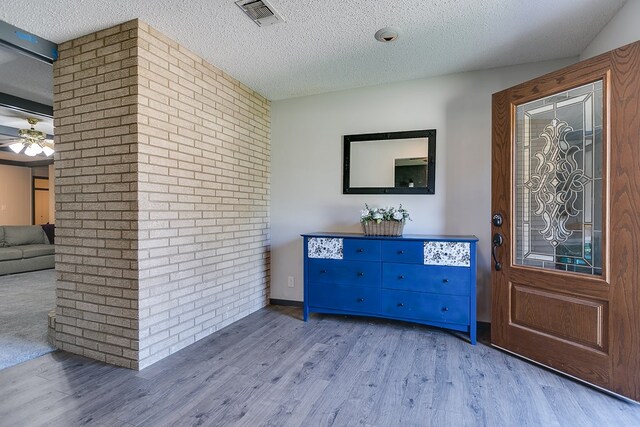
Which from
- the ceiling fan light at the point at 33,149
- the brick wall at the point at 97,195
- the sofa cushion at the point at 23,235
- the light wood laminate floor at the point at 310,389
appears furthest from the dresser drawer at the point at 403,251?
the sofa cushion at the point at 23,235

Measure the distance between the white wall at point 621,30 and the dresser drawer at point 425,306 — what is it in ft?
7.08

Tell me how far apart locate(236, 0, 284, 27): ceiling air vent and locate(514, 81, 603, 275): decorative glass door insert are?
2.01m

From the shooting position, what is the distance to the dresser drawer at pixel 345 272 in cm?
317

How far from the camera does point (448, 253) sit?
2895mm

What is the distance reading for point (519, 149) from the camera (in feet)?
8.54

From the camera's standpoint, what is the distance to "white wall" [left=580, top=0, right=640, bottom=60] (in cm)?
207

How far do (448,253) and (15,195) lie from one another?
11.1 metres

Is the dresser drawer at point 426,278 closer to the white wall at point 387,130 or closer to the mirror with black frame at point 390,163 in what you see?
the white wall at point 387,130

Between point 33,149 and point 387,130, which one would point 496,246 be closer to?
point 387,130

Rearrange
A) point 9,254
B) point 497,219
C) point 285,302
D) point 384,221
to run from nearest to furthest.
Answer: point 497,219 < point 384,221 < point 285,302 < point 9,254

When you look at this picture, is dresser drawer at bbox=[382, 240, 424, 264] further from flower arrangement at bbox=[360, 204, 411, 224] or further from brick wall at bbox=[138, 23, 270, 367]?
brick wall at bbox=[138, 23, 270, 367]

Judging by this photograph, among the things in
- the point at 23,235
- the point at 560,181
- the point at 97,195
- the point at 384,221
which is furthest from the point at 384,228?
the point at 23,235

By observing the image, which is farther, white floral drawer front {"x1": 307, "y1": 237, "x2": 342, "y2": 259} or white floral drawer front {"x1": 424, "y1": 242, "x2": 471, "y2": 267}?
white floral drawer front {"x1": 307, "y1": 237, "x2": 342, "y2": 259}

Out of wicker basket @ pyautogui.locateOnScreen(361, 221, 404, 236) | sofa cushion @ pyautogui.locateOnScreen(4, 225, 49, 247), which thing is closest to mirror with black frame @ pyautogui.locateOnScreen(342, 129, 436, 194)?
wicker basket @ pyautogui.locateOnScreen(361, 221, 404, 236)
